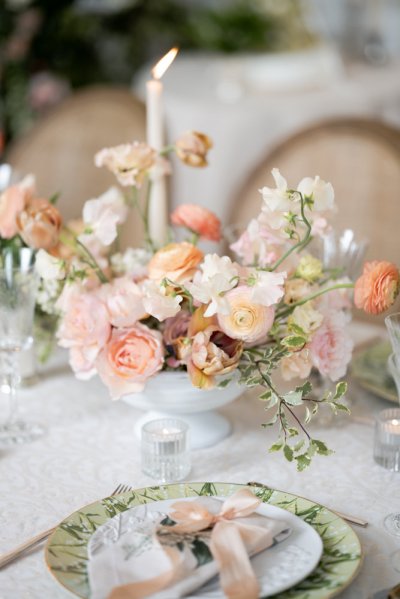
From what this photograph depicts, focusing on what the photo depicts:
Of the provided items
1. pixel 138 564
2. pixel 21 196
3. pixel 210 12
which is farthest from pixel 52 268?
pixel 210 12

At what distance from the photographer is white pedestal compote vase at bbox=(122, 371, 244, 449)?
3.41 feet

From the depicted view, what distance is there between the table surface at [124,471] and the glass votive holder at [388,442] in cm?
1

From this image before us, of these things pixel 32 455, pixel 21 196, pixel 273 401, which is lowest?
pixel 32 455

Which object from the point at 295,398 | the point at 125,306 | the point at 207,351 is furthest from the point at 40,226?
the point at 295,398

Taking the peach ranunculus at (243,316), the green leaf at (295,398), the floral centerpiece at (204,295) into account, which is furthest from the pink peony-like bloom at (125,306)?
the green leaf at (295,398)

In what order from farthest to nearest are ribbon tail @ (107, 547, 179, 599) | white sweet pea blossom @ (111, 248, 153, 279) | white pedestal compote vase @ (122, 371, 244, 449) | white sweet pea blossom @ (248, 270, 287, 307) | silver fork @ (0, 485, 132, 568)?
1. white sweet pea blossom @ (111, 248, 153, 279)
2. white pedestal compote vase @ (122, 371, 244, 449)
3. white sweet pea blossom @ (248, 270, 287, 307)
4. silver fork @ (0, 485, 132, 568)
5. ribbon tail @ (107, 547, 179, 599)

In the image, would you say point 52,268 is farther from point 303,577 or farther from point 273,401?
point 303,577

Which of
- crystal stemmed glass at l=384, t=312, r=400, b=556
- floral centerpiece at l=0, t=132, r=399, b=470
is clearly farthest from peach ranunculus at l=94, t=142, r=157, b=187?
crystal stemmed glass at l=384, t=312, r=400, b=556

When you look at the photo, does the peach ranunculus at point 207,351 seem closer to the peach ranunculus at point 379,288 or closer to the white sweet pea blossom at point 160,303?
the white sweet pea blossom at point 160,303

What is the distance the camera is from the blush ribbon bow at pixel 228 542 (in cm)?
73

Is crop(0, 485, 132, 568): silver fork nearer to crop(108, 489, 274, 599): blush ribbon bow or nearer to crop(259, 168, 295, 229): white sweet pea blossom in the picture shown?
crop(108, 489, 274, 599): blush ribbon bow

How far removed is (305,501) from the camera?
90cm

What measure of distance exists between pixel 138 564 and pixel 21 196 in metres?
0.56

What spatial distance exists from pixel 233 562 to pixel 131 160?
0.52 m
